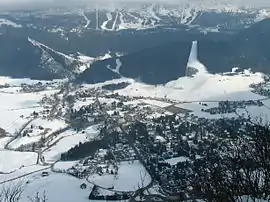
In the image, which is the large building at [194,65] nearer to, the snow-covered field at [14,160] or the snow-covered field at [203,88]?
the snow-covered field at [203,88]

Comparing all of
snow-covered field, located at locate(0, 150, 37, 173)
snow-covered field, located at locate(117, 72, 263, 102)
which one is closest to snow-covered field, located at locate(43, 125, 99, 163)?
snow-covered field, located at locate(0, 150, 37, 173)

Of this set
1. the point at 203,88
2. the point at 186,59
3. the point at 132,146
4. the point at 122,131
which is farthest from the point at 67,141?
the point at 186,59

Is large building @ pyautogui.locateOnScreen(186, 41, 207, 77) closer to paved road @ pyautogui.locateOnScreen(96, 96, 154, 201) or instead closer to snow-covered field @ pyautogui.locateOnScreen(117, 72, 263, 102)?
snow-covered field @ pyautogui.locateOnScreen(117, 72, 263, 102)

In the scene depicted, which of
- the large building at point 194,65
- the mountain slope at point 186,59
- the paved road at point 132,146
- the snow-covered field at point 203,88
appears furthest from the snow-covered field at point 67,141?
the large building at point 194,65

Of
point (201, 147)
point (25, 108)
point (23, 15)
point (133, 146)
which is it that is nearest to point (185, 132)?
point (133, 146)

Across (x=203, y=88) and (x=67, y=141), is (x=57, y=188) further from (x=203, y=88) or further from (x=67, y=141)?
(x=203, y=88)

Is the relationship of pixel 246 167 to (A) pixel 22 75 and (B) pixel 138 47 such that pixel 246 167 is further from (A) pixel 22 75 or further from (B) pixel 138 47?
(B) pixel 138 47
